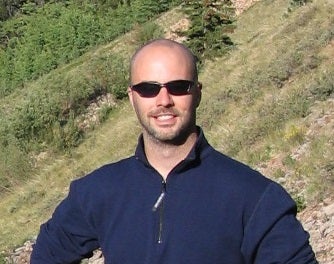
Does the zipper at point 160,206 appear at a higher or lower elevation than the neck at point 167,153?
lower

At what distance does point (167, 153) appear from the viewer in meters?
2.40

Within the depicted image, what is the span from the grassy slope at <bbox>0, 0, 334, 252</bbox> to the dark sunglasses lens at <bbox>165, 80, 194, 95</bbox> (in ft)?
24.7

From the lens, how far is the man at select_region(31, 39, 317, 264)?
2232 mm

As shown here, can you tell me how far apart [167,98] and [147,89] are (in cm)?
8

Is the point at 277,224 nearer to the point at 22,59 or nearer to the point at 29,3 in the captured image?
the point at 22,59

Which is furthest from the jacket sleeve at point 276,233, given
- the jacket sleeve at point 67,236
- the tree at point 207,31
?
the tree at point 207,31

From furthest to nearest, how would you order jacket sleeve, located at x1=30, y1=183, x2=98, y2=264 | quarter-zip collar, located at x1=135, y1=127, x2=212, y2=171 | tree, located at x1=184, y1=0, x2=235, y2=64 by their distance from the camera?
tree, located at x1=184, y1=0, x2=235, y2=64, jacket sleeve, located at x1=30, y1=183, x2=98, y2=264, quarter-zip collar, located at x1=135, y1=127, x2=212, y2=171

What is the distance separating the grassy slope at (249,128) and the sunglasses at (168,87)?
751cm

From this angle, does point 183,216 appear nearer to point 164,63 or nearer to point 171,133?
point 171,133

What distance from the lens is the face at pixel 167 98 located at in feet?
7.73

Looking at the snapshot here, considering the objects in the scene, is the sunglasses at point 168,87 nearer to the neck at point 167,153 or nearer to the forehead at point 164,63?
the forehead at point 164,63

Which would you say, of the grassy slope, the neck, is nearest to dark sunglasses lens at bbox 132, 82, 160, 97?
the neck

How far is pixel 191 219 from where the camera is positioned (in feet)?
7.61

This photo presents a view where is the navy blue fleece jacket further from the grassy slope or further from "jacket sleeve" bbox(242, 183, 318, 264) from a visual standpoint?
the grassy slope
